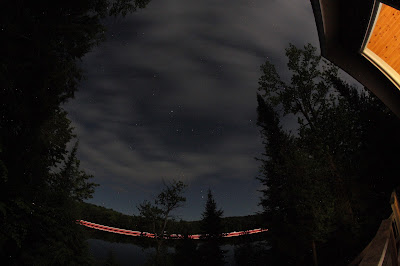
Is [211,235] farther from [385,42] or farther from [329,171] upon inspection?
[385,42]

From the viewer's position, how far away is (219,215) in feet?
111

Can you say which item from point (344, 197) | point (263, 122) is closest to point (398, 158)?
point (344, 197)

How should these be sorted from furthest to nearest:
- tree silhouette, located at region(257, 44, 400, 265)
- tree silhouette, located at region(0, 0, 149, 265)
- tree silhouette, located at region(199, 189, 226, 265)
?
tree silhouette, located at region(199, 189, 226, 265) < tree silhouette, located at region(257, 44, 400, 265) < tree silhouette, located at region(0, 0, 149, 265)

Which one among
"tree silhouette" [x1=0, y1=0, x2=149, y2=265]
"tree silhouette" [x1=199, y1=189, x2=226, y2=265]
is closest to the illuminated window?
"tree silhouette" [x1=0, y1=0, x2=149, y2=265]

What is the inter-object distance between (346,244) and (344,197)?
135 inches

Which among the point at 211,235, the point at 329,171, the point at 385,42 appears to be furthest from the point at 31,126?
the point at 211,235

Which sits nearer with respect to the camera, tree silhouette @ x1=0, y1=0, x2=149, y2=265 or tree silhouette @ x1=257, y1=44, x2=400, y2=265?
tree silhouette @ x1=0, y1=0, x2=149, y2=265

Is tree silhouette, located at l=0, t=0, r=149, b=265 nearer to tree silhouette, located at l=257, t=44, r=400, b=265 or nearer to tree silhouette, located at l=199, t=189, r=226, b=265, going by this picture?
tree silhouette, located at l=257, t=44, r=400, b=265

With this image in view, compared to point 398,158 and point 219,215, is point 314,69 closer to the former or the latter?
point 398,158

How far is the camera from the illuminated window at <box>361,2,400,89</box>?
7.01 meters

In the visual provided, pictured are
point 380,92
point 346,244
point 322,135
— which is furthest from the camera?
point 322,135

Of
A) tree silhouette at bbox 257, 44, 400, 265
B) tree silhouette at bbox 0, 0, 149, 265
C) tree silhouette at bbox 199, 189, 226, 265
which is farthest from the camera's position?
tree silhouette at bbox 199, 189, 226, 265

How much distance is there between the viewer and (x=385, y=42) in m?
7.74

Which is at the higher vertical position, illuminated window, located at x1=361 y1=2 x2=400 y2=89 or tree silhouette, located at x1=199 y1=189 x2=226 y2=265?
illuminated window, located at x1=361 y1=2 x2=400 y2=89
